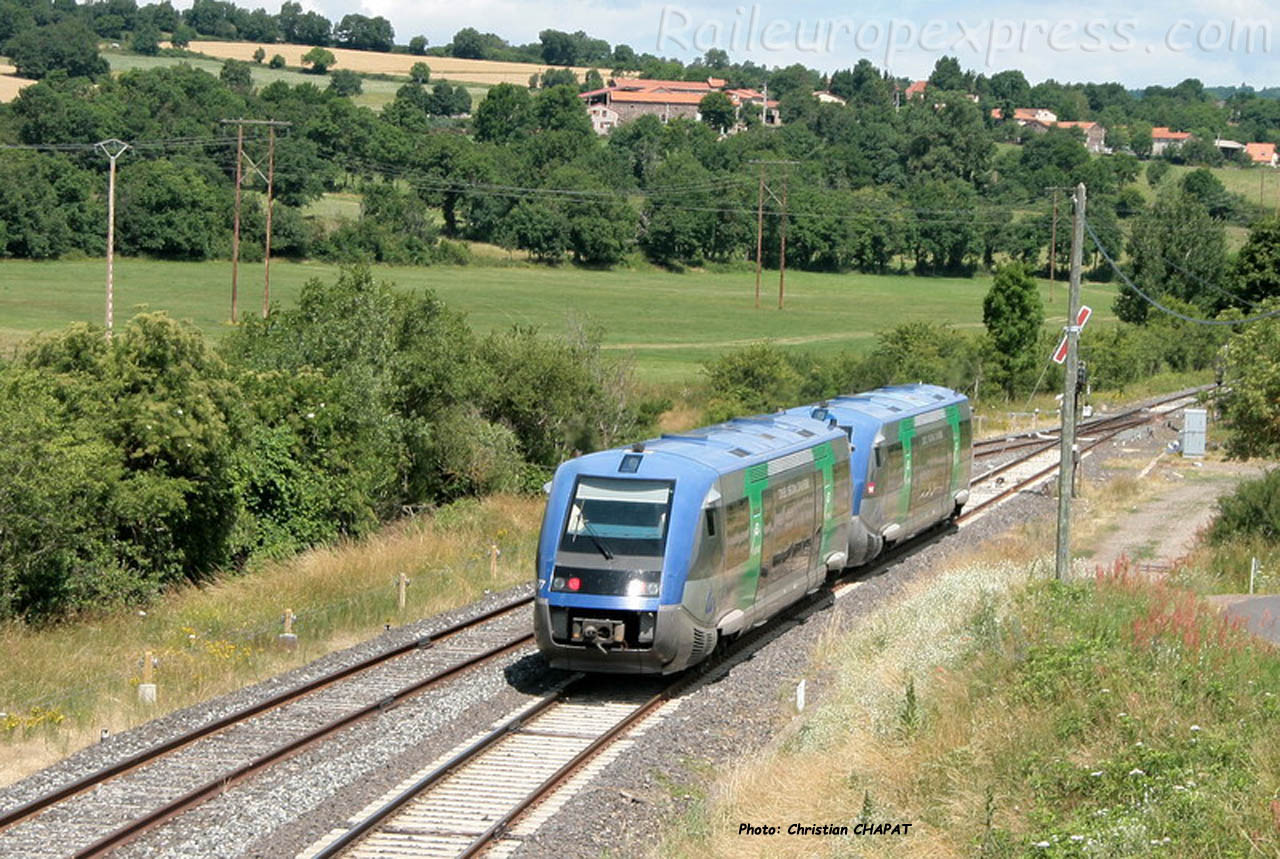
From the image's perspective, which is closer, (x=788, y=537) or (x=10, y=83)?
(x=788, y=537)

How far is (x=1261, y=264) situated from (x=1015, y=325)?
2170cm

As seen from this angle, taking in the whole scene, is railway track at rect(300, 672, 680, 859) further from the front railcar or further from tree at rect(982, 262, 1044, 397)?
tree at rect(982, 262, 1044, 397)

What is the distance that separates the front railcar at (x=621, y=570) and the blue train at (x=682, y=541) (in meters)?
0.01

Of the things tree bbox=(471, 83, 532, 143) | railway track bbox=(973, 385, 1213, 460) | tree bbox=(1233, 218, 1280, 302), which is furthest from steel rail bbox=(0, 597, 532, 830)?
tree bbox=(471, 83, 532, 143)

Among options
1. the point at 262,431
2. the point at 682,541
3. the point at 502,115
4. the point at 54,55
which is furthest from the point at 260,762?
the point at 54,55

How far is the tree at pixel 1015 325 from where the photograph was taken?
72.9 metres

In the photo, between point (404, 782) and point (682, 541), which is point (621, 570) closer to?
point (682, 541)

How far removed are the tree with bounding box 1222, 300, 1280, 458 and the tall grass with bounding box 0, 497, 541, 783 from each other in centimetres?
1813

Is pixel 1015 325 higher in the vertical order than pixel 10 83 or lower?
lower

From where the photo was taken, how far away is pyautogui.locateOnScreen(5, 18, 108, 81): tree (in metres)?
190

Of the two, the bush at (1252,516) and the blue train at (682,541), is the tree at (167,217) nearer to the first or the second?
the bush at (1252,516)

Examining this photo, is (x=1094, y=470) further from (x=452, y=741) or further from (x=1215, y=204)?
(x=1215, y=204)

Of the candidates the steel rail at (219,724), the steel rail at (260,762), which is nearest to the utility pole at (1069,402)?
the steel rail at (260,762)

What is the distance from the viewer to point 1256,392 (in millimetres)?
38000
